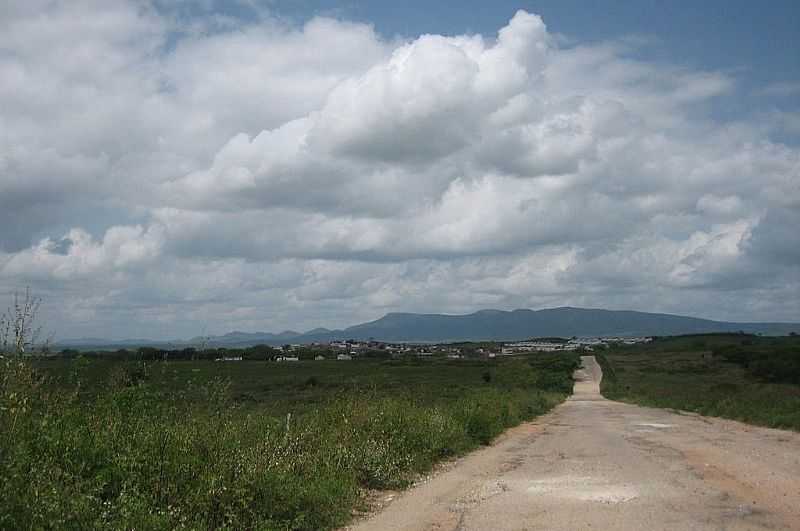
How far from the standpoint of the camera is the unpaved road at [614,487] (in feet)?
31.9

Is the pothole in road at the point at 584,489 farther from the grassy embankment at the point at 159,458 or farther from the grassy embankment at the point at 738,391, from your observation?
the grassy embankment at the point at 738,391

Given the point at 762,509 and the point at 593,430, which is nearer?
the point at 762,509

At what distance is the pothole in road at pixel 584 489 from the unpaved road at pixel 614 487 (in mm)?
16

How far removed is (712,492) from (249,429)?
752 centimetres

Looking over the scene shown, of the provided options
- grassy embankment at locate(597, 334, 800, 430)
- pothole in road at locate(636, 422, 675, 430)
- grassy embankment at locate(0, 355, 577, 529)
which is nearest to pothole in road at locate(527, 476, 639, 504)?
grassy embankment at locate(0, 355, 577, 529)

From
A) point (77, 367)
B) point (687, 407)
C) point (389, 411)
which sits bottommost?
point (687, 407)

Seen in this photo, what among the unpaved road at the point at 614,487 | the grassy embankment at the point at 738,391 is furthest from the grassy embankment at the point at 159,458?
the grassy embankment at the point at 738,391

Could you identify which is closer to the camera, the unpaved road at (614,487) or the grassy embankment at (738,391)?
the unpaved road at (614,487)

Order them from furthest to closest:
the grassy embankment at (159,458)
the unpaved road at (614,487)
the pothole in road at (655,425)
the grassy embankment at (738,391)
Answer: the grassy embankment at (738,391)
the pothole in road at (655,425)
the unpaved road at (614,487)
the grassy embankment at (159,458)

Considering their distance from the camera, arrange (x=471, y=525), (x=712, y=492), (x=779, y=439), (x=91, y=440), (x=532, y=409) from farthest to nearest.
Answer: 1. (x=532, y=409)
2. (x=779, y=439)
3. (x=712, y=492)
4. (x=471, y=525)
5. (x=91, y=440)

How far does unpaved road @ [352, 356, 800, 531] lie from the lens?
31.9 ft

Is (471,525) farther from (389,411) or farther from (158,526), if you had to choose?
(389,411)

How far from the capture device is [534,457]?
676 inches

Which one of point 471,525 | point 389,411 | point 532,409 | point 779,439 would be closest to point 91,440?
point 471,525
